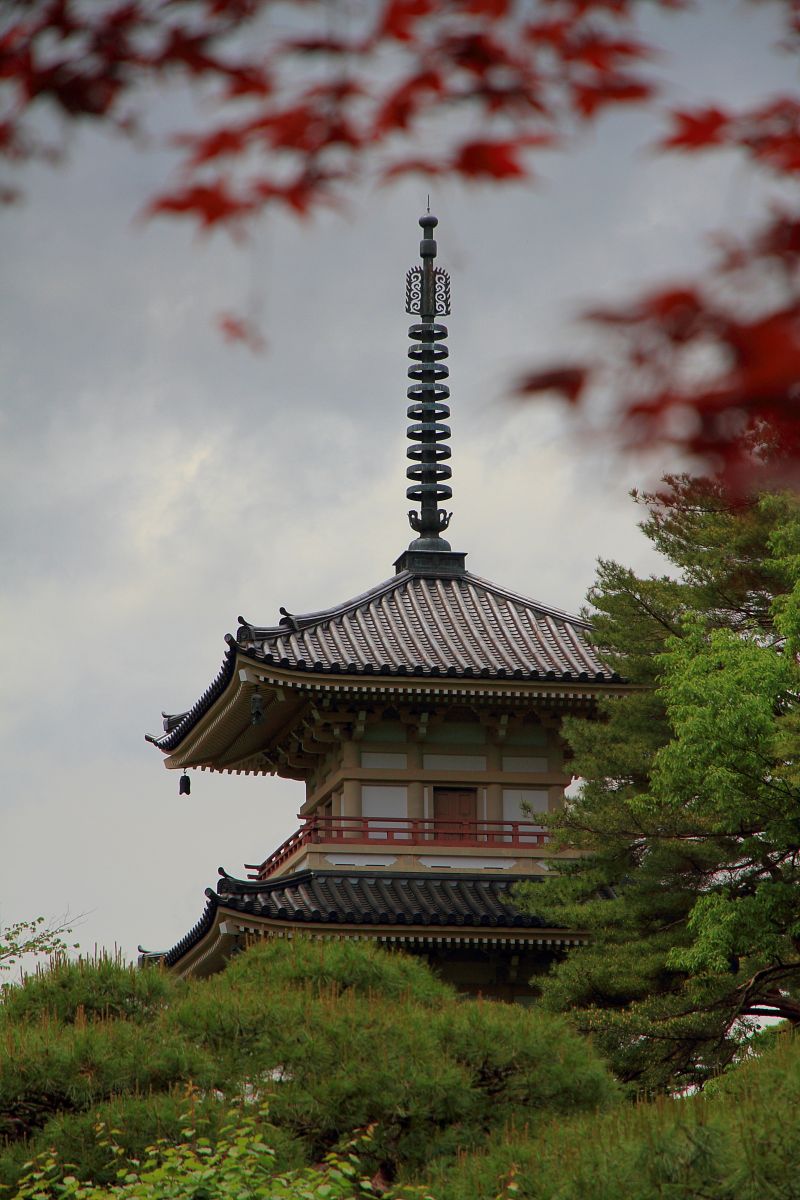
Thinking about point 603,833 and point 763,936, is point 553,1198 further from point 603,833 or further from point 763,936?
point 603,833

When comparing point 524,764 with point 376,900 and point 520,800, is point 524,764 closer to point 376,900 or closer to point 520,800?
point 520,800

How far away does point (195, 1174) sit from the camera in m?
9.96

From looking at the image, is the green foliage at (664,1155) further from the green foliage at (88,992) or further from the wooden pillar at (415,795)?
the wooden pillar at (415,795)

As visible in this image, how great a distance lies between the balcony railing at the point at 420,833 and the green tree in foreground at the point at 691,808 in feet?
4.68

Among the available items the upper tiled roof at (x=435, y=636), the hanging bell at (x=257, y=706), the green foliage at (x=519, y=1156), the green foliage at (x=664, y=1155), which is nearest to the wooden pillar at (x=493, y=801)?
the upper tiled roof at (x=435, y=636)

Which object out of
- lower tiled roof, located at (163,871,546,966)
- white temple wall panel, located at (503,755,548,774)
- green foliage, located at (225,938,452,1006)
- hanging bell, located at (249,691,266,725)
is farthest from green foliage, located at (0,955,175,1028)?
white temple wall panel, located at (503,755,548,774)

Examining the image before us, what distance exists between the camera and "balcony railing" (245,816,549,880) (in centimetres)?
2188

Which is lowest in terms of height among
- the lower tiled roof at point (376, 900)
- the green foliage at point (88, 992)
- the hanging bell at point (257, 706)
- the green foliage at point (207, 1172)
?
the green foliage at point (207, 1172)

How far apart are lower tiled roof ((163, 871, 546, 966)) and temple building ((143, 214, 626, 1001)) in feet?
0.08

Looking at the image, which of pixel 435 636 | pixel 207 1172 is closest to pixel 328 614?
pixel 435 636

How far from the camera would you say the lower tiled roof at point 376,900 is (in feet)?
67.6

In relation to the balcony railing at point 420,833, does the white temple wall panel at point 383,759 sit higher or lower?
higher

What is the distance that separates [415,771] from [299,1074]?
33.6ft

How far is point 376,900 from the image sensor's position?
2128 cm
